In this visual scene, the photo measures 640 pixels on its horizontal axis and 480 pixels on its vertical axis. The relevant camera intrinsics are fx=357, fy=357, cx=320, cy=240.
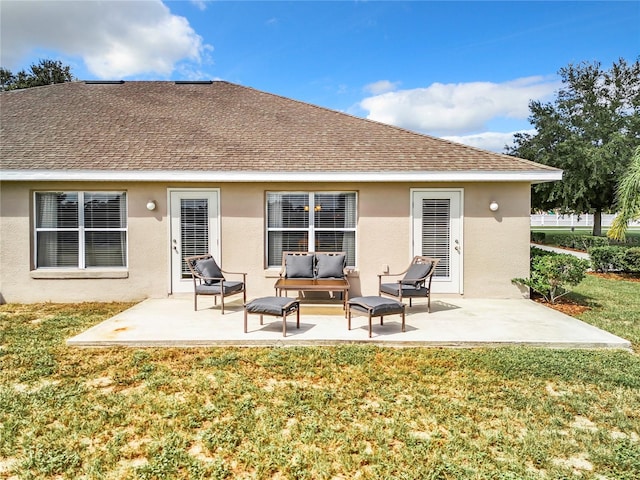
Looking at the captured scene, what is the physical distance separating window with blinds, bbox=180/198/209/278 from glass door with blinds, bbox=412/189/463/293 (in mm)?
5210

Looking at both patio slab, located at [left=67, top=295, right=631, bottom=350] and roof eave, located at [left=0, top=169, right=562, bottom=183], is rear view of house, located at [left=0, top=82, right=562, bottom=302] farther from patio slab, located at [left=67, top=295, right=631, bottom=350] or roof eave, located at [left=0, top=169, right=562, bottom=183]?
patio slab, located at [left=67, top=295, right=631, bottom=350]

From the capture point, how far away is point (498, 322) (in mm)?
6746

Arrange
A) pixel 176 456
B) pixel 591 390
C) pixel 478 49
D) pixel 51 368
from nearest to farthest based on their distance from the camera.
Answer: pixel 176 456
pixel 591 390
pixel 51 368
pixel 478 49

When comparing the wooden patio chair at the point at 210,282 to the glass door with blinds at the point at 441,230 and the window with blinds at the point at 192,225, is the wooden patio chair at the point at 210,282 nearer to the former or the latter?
the window with blinds at the point at 192,225

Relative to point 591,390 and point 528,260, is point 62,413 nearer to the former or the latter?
point 591,390

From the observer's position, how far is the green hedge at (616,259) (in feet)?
43.0

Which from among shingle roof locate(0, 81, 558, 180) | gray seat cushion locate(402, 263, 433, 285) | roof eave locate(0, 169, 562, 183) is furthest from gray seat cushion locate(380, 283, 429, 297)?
shingle roof locate(0, 81, 558, 180)

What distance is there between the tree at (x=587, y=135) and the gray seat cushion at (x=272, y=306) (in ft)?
75.6

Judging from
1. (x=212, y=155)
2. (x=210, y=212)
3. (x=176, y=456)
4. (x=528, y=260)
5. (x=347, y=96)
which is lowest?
(x=176, y=456)

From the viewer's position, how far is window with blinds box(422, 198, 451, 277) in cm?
887

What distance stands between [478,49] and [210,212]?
1518 centimetres

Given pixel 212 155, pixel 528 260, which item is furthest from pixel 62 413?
pixel 528 260

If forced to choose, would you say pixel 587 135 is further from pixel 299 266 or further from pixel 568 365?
pixel 568 365

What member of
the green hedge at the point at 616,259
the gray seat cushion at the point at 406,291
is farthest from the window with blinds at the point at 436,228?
the green hedge at the point at 616,259
